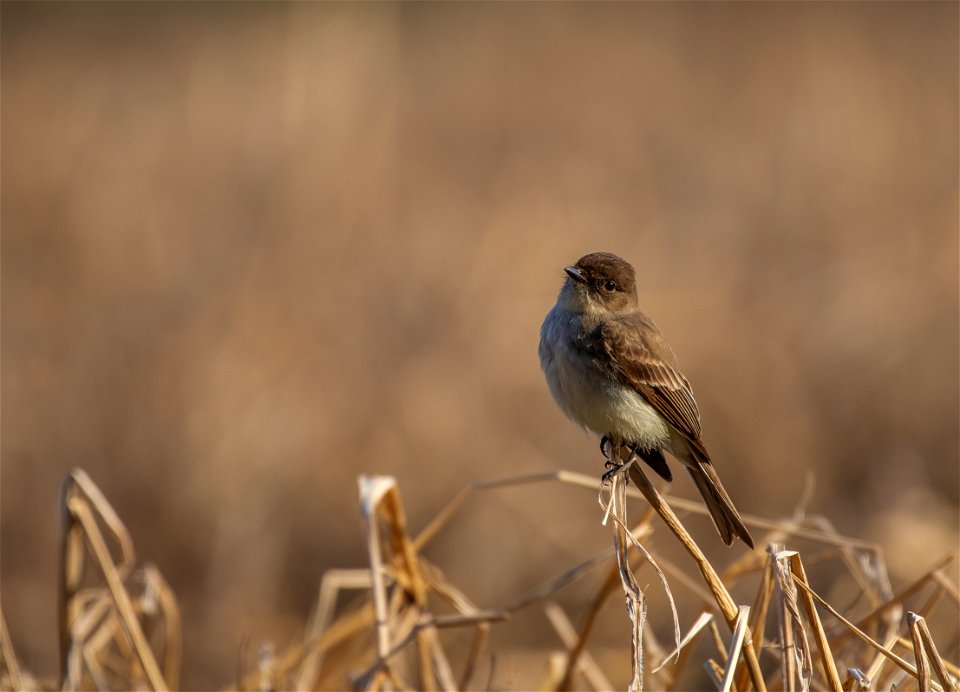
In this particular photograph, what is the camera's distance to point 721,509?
12.4 ft

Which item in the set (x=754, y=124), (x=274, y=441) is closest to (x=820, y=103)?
(x=754, y=124)

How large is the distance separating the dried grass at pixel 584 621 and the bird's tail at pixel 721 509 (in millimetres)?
70

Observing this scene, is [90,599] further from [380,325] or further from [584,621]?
[380,325]

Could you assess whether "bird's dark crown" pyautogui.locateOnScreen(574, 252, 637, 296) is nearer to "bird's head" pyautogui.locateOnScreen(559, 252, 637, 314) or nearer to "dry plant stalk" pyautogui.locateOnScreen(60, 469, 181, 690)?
"bird's head" pyautogui.locateOnScreen(559, 252, 637, 314)

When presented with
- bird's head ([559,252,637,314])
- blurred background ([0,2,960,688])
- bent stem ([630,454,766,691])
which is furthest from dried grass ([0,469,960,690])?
blurred background ([0,2,960,688])

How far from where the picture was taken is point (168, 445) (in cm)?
695

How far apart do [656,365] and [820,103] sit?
265 inches

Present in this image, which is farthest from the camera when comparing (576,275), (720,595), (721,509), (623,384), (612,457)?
(576,275)

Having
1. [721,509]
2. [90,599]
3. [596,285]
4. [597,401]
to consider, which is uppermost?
[596,285]

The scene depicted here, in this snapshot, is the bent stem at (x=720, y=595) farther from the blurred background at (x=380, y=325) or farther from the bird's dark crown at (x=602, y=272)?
the blurred background at (x=380, y=325)

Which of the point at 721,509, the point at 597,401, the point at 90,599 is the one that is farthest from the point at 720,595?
the point at 90,599

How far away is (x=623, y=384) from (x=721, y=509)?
0.60 m

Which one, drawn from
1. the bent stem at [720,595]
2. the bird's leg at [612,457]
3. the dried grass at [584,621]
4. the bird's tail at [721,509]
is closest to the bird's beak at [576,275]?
the bird's leg at [612,457]

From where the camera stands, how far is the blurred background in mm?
6973
